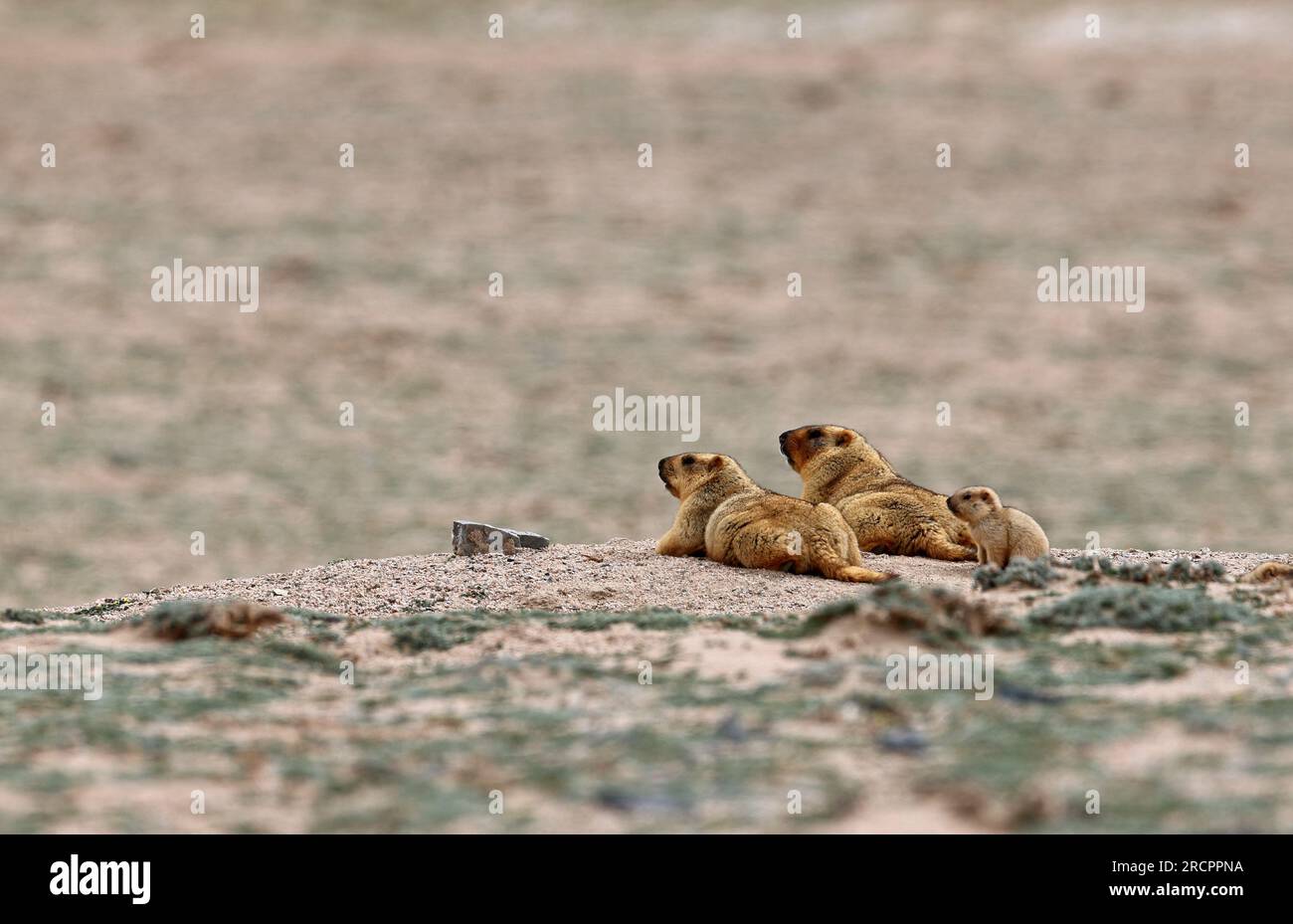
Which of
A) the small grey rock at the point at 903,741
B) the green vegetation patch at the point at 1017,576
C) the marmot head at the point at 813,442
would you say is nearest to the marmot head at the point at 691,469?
the marmot head at the point at 813,442

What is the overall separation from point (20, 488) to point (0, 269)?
6348 millimetres

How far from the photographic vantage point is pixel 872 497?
10.6m

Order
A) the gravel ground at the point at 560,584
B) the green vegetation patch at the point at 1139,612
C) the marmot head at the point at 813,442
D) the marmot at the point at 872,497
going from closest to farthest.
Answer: the green vegetation patch at the point at 1139,612
the gravel ground at the point at 560,584
the marmot at the point at 872,497
the marmot head at the point at 813,442

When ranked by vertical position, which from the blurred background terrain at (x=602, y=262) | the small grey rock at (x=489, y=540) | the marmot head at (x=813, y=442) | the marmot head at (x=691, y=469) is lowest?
the small grey rock at (x=489, y=540)

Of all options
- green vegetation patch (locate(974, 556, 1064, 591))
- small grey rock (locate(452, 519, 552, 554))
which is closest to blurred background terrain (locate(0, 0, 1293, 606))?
small grey rock (locate(452, 519, 552, 554))

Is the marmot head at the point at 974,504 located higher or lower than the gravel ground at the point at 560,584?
higher

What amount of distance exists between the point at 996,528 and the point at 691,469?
192 cm

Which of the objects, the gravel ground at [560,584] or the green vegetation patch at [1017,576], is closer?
the green vegetation patch at [1017,576]

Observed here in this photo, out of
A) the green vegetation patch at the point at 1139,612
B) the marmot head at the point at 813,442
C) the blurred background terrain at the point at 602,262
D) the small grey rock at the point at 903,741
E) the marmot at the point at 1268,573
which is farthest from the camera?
the blurred background terrain at the point at 602,262

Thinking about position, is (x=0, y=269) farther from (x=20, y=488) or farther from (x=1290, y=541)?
(x=1290, y=541)

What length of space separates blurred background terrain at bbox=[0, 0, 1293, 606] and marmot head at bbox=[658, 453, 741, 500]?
862 centimetres

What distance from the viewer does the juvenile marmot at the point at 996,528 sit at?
31.3ft

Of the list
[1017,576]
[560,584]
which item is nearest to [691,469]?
[560,584]

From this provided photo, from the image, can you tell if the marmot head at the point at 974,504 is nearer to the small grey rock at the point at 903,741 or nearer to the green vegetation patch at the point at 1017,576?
the green vegetation patch at the point at 1017,576
